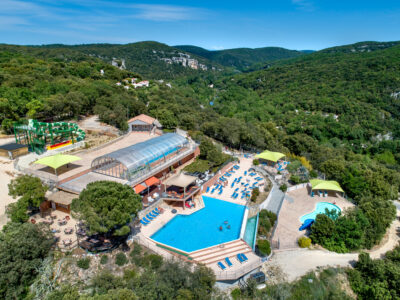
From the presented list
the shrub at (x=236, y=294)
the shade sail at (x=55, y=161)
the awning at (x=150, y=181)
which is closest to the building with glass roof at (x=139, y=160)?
the awning at (x=150, y=181)

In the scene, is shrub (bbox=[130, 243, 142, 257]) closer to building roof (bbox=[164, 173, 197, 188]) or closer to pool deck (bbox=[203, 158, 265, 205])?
building roof (bbox=[164, 173, 197, 188])

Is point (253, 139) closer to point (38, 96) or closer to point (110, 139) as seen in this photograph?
point (110, 139)

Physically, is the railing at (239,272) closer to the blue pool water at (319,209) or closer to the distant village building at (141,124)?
the blue pool water at (319,209)

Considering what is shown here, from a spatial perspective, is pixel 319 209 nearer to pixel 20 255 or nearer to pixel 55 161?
pixel 20 255

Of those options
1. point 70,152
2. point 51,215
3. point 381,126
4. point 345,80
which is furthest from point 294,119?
point 51,215

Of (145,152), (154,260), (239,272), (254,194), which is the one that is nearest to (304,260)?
(239,272)
